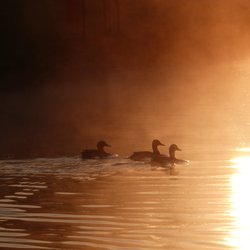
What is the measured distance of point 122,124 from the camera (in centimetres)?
4019

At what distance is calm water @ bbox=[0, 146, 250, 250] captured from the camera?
1700cm

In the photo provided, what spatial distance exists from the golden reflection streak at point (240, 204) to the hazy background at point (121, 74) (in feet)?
19.8

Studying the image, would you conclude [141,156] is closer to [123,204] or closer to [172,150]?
[172,150]

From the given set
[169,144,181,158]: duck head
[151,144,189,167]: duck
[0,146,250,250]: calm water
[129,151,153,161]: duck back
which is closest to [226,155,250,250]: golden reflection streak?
[0,146,250,250]: calm water

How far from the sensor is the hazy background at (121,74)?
3662cm

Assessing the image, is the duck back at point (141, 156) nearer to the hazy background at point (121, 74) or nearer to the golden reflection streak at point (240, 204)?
the golden reflection streak at point (240, 204)

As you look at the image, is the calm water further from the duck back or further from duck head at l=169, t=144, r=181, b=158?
duck head at l=169, t=144, r=181, b=158

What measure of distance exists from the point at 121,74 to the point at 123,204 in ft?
166

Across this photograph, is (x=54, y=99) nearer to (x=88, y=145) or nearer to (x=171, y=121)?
(x=171, y=121)

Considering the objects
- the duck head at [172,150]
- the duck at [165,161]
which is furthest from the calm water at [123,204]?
the duck head at [172,150]

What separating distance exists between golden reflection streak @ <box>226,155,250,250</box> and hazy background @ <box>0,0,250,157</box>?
604 cm

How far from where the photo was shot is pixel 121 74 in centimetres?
7081

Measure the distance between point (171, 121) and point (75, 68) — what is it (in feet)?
88.7

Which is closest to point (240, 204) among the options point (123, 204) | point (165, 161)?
point (123, 204)
